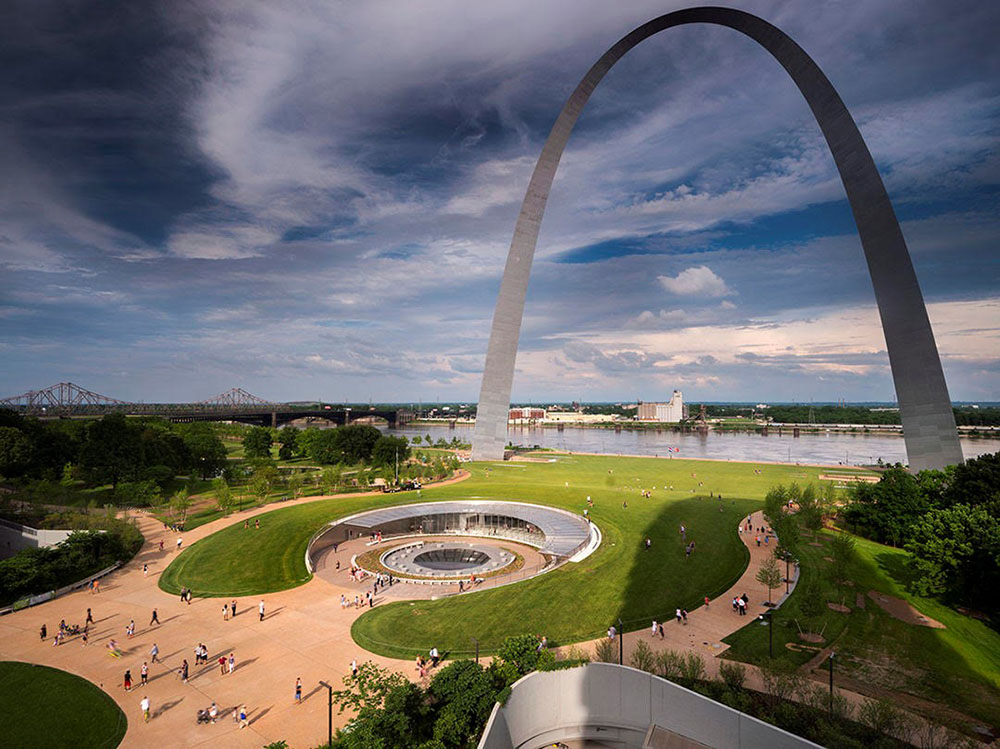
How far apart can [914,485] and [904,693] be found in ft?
67.1

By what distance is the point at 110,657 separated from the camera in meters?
21.0

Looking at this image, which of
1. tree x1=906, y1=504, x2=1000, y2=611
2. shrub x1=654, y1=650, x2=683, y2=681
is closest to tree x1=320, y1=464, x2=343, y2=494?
shrub x1=654, y1=650, x2=683, y2=681

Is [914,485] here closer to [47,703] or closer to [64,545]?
[47,703]

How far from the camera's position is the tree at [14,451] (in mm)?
46688

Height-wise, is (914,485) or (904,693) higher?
(914,485)

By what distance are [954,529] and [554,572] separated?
1931 centimetres

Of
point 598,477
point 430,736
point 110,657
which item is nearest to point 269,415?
point 598,477

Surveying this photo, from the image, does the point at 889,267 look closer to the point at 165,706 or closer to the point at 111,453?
the point at 165,706

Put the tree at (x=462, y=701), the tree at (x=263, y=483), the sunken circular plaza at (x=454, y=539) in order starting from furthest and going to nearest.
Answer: the tree at (x=263, y=483) < the sunken circular plaza at (x=454, y=539) < the tree at (x=462, y=701)

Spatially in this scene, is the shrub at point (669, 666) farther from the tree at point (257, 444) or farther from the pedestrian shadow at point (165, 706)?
the tree at point (257, 444)

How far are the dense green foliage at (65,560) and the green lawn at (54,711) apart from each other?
27.7ft

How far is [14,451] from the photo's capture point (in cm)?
4703

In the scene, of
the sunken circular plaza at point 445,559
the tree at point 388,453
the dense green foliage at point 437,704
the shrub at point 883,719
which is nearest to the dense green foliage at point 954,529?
the shrub at point 883,719

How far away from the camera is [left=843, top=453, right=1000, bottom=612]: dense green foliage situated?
73.2ft
